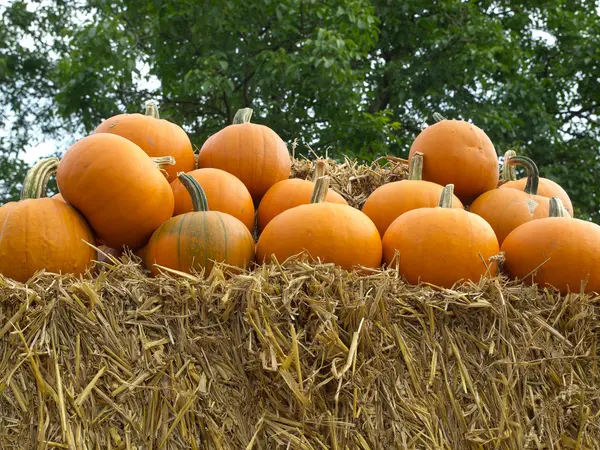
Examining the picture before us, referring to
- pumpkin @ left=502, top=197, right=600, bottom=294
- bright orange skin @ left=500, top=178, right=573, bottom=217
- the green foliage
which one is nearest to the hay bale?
pumpkin @ left=502, top=197, right=600, bottom=294

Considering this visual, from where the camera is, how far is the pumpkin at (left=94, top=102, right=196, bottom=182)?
270 cm

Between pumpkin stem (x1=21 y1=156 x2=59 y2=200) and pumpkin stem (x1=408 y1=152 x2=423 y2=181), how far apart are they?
4.47 feet

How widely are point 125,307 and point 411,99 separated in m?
8.68

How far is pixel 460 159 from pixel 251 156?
85 centimetres

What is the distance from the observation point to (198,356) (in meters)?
1.85

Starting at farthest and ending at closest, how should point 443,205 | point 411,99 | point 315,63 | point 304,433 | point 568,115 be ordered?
point 568,115 < point 411,99 < point 315,63 < point 443,205 < point 304,433

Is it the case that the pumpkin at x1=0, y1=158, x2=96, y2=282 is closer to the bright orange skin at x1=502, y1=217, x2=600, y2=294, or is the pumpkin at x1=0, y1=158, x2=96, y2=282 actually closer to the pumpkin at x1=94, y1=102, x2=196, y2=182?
the pumpkin at x1=94, y1=102, x2=196, y2=182

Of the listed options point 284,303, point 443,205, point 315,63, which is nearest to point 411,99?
point 315,63

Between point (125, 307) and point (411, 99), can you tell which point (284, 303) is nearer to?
point (125, 307)

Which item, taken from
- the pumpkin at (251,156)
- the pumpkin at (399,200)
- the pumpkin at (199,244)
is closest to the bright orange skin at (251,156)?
the pumpkin at (251,156)

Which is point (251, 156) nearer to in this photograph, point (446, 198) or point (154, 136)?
point (154, 136)

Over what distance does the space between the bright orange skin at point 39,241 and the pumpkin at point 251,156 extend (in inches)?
31.0

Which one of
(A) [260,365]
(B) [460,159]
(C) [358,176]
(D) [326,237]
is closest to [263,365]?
(A) [260,365]

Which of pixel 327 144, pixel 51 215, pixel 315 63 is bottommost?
pixel 327 144
